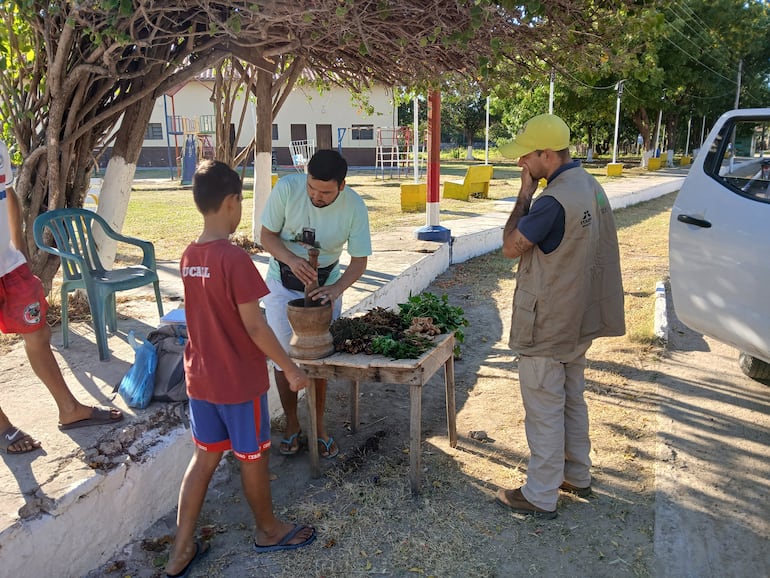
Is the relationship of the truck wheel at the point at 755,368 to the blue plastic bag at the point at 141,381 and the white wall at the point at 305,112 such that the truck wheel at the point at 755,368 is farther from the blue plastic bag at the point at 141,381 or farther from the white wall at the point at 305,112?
the white wall at the point at 305,112

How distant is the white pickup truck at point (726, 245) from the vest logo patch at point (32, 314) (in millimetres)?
3825

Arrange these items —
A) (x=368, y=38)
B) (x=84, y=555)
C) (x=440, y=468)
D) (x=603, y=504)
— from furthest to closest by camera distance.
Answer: (x=368, y=38) < (x=440, y=468) < (x=603, y=504) < (x=84, y=555)

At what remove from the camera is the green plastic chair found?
435cm

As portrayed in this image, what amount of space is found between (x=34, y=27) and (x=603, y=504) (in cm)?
480

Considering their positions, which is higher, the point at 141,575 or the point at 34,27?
the point at 34,27

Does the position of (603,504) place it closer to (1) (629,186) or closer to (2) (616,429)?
(2) (616,429)

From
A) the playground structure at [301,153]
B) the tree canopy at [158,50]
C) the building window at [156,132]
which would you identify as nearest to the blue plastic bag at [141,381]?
the tree canopy at [158,50]

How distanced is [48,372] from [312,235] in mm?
1543

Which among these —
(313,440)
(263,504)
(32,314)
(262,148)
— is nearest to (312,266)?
(313,440)

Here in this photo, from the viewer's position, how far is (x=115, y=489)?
2941 millimetres

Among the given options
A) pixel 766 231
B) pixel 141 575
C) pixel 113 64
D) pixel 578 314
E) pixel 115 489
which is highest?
pixel 113 64

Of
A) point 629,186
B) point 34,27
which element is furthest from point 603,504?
point 629,186

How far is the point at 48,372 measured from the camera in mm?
3248

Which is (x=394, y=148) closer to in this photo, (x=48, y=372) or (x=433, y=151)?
(x=433, y=151)
